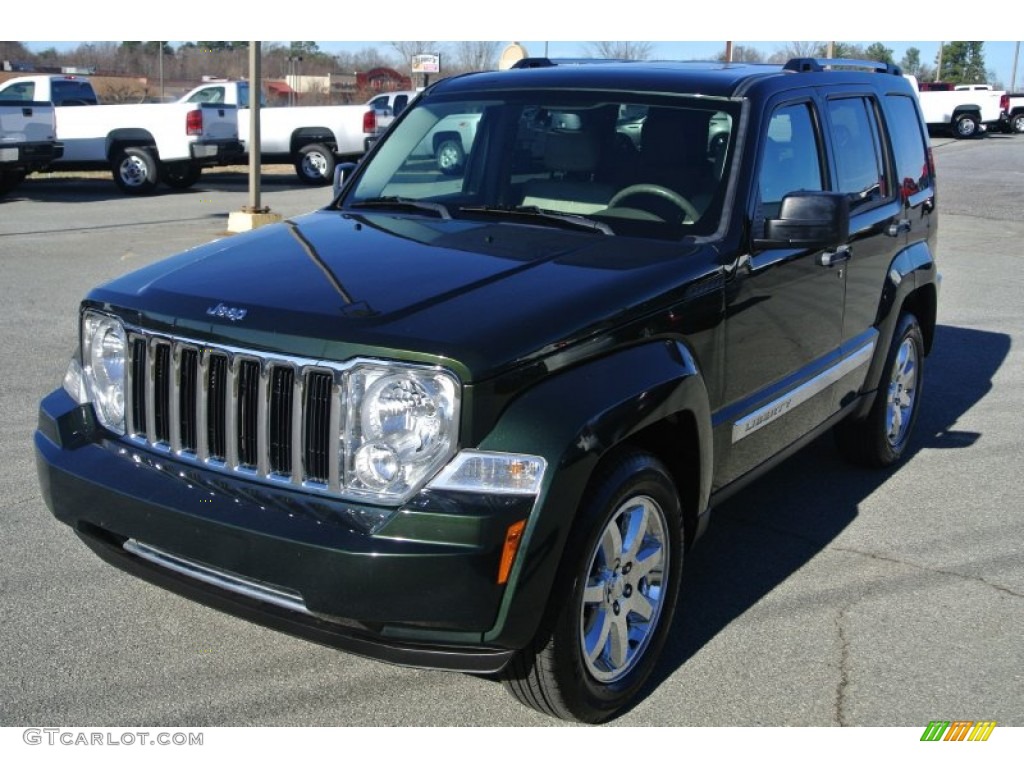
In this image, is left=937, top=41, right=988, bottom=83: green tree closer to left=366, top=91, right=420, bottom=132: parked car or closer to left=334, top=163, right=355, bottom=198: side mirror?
left=366, top=91, right=420, bottom=132: parked car

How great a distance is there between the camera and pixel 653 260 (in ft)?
12.5

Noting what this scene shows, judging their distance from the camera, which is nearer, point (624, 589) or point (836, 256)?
point (624, 589)

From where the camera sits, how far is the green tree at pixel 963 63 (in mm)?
79688

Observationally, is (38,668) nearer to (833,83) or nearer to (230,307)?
(230,307)

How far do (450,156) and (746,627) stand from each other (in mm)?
2326

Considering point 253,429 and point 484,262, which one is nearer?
point 253,429

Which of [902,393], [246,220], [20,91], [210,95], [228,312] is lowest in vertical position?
[902,393]

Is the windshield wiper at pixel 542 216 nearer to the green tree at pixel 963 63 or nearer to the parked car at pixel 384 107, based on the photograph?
the parked car at pixel 384 107

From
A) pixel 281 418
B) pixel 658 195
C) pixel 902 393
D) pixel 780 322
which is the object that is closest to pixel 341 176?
pixel 658 195

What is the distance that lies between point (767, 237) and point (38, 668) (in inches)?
117

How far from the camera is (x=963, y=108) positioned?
39.0m

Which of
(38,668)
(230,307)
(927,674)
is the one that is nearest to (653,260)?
(230,307)

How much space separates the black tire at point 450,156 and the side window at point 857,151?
1.68 m

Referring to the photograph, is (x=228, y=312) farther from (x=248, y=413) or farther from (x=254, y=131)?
(x=254, y=131)
